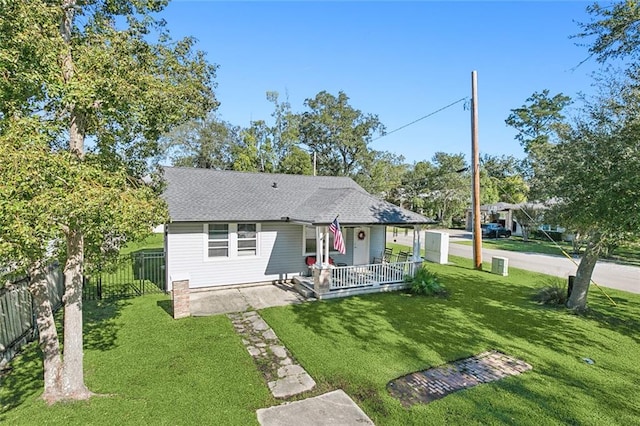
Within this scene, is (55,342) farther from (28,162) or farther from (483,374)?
(483,374)

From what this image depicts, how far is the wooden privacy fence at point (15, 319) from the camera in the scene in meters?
5.88

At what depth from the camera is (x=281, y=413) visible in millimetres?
4660

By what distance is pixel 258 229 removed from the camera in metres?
11.9

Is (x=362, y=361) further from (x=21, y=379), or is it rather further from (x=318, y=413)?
(x=21, y=379)

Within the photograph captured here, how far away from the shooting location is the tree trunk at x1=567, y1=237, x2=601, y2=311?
30.1 ft

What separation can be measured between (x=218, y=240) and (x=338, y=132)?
96.9 feet

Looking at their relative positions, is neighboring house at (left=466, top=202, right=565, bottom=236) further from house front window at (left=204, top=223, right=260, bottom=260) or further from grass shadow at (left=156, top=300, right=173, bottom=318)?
grass shadow at (left=156, top=300, right=173, bottom=318)

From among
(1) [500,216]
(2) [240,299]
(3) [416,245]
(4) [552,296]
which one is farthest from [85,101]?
(1) [500,216]

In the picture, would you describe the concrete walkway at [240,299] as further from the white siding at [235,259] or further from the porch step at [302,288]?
the white siding at [235,259]

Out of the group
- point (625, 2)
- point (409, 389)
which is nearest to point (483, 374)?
point (409, 389)

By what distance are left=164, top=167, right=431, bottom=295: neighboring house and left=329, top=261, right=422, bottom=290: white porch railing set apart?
0.18 ft

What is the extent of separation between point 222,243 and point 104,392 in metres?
A: 6.68

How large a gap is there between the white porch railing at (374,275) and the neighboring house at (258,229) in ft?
0.18

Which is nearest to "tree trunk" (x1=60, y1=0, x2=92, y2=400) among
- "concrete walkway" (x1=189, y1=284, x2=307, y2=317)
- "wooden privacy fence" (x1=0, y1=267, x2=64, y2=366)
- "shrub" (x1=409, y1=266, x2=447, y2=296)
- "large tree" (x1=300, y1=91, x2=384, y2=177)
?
"wooden privacy fence" (x1=0, y1=267, x2=64, y2=366)
